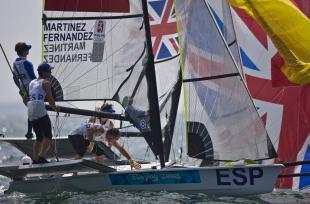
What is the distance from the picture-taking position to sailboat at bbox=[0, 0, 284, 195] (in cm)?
1176

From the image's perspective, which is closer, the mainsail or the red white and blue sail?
the mainsail

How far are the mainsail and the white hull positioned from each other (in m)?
0.44

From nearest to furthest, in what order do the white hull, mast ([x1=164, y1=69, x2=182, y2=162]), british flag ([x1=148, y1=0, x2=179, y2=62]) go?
the white hull, mast ([x1=164, y1=69, x2=182, y2=162]), british flag ([x1=148, y1=0, x2=179, y2=62])

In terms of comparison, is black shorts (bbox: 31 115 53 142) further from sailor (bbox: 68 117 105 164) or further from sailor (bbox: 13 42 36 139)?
sailor (bbox: 13 42 36 139)

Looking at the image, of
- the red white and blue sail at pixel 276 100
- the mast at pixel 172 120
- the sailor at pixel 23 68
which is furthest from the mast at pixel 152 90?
the red white and blue sail at pixel 276 100

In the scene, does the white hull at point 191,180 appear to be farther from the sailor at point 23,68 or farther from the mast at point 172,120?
the mast at point 172,120

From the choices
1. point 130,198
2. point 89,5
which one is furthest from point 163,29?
point 130,198

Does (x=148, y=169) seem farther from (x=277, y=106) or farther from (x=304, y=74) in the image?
(x=277, y=106)

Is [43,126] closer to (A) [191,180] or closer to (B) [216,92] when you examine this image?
(A) [191,180]

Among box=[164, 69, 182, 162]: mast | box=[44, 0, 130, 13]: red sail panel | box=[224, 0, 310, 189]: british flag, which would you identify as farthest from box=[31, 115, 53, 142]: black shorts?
box=[224, 0, 310, 189]: british flag

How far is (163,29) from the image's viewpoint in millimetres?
15500

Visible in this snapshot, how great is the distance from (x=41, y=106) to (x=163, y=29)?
4.29m

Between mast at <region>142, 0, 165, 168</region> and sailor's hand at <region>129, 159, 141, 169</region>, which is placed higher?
mast at <region>142, 0, 165, 168</region>

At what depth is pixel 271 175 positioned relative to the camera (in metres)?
11.5
